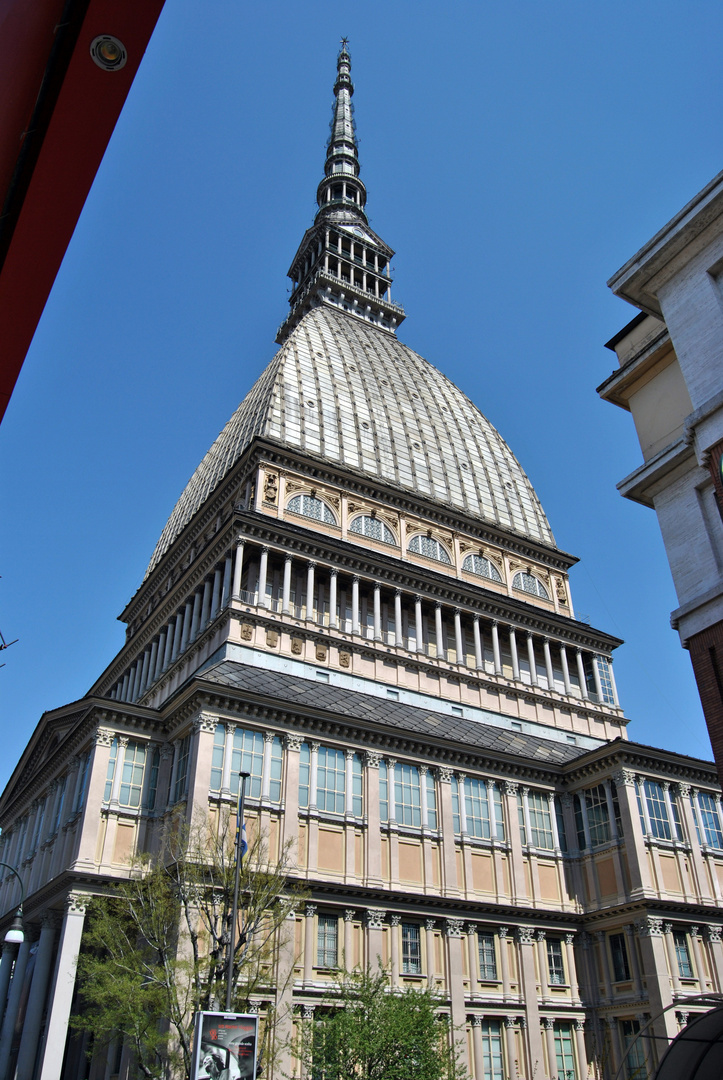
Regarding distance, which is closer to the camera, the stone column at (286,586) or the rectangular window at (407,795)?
the rectangular window at (407,795)

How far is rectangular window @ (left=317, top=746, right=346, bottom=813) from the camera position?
137 feet

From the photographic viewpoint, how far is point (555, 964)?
4484 cm

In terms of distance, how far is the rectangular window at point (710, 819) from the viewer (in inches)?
1911

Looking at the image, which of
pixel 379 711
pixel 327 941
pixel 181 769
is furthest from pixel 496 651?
pixel 181 769

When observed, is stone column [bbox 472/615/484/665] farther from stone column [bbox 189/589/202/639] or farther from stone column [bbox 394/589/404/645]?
stone column [bbox 189/589/202/639]

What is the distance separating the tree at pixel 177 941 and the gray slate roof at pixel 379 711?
25.8 ft

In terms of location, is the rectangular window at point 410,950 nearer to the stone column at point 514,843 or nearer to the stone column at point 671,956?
the stone column at point 514,843

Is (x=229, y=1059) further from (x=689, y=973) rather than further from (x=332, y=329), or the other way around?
(x=332, y=329)

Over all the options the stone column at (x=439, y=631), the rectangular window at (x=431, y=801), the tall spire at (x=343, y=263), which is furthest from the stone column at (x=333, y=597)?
the tall spire at (x=343, y=263)

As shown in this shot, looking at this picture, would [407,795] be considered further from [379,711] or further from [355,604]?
[355,604]

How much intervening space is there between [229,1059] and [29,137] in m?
22.9

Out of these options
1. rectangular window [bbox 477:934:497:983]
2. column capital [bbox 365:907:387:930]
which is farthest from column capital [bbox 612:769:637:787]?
column capital [bbox 365:907:387:930]

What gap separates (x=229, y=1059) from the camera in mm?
21000

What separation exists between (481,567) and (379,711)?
25.0 meters
